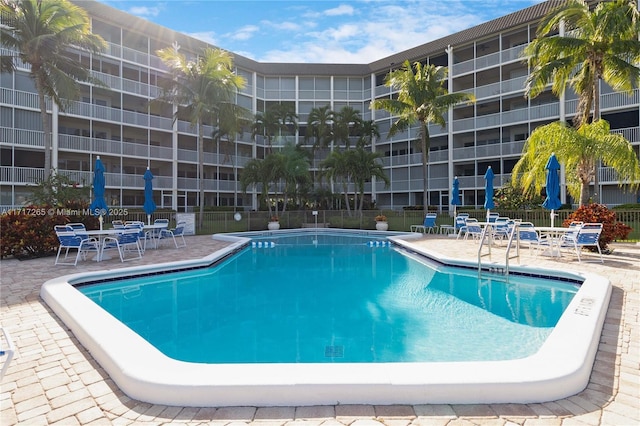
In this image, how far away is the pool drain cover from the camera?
4.37m

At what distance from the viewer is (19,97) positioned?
22.3 meters

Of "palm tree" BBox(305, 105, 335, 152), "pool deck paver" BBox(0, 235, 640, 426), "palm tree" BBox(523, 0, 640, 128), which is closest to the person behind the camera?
"pool deck paver" BBox(0, 235, 640, 426)

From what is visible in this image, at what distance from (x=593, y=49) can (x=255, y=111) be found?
2749cm

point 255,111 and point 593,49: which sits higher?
point 255,111

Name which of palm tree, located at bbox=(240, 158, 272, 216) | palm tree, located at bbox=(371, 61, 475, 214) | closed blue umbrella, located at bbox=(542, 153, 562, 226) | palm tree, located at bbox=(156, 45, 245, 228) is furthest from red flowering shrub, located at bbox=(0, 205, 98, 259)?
palm tree, located at bbox=(371, 61, 475, 214)

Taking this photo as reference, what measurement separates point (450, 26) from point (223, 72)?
64.2ft

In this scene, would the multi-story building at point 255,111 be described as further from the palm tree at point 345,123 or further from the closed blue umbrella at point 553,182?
the closed blue umbrella at point 553,182

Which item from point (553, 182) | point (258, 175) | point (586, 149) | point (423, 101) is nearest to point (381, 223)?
point (423, 101)

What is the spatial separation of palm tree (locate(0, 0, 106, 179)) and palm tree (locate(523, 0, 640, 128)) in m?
19.6

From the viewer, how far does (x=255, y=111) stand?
35.5 m

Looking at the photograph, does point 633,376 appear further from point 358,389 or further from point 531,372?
point 358,389

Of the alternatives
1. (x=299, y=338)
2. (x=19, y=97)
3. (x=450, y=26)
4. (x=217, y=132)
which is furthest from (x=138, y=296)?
(x=450, y=26)

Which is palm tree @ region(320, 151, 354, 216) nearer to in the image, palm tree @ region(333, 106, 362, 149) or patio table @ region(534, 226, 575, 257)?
palm tree @ region(333, 106, 362, 149)

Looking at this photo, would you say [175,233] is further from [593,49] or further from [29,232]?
[593,49]
